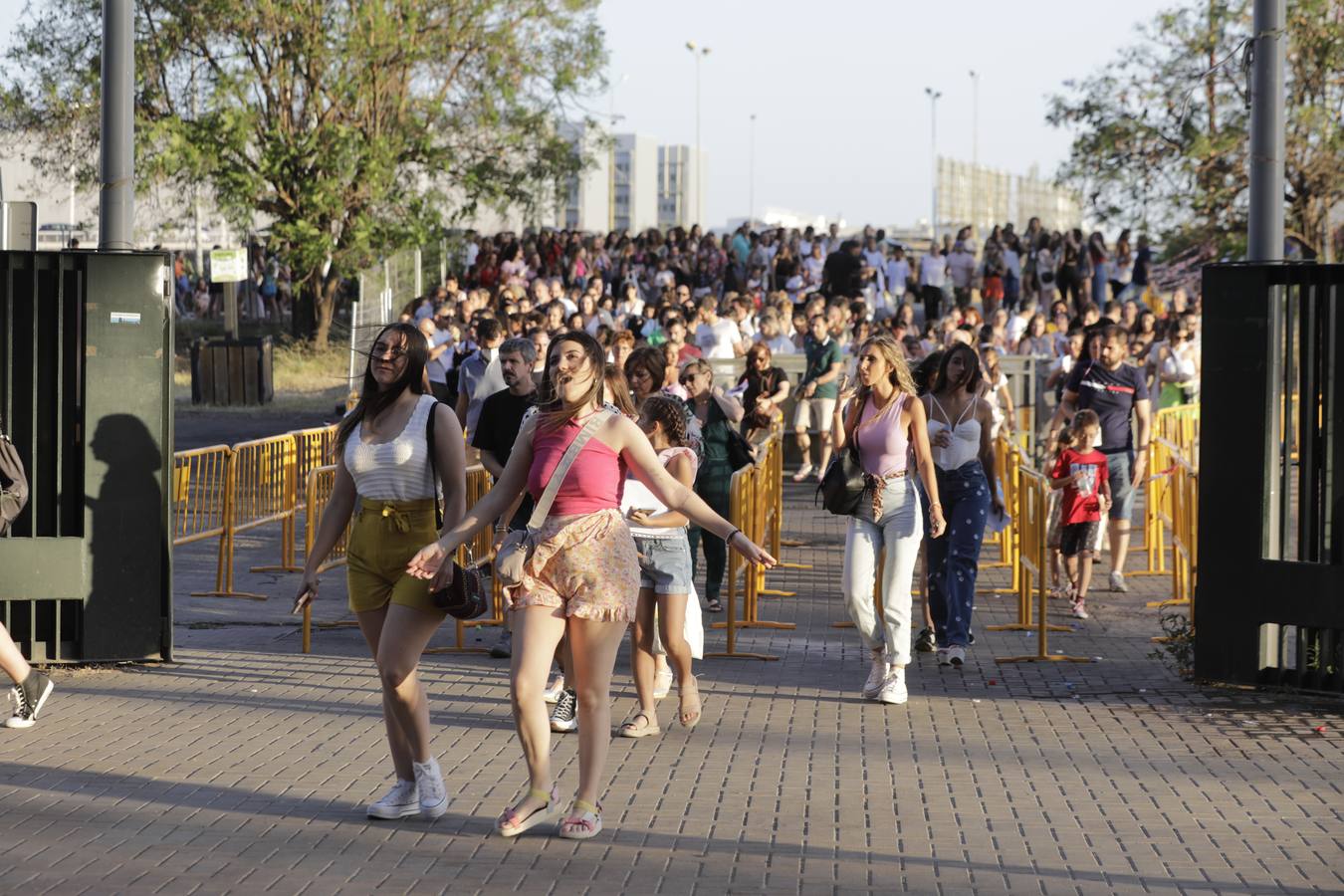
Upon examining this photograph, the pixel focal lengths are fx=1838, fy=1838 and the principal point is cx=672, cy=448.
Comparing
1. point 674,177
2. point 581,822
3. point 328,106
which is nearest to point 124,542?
point 581,822

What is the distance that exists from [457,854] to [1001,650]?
5.07 metres

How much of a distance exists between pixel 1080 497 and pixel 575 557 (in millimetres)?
6104

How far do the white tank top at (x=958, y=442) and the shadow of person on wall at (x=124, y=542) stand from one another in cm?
405

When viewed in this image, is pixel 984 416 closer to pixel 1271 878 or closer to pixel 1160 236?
pixel 1271 878

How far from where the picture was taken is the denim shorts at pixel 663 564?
802 cm

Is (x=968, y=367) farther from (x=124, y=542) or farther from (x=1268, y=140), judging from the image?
(x=124, y=542)

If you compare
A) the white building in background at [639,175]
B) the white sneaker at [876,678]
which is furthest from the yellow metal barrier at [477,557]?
the white building in background at [639,175]

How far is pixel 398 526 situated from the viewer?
6281 mm

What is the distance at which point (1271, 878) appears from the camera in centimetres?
570

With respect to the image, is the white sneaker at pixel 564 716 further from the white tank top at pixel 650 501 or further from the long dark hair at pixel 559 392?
the long dark hair at pixel 559 392

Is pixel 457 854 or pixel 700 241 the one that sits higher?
pixel 700 241

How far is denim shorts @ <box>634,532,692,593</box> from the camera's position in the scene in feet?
26.3

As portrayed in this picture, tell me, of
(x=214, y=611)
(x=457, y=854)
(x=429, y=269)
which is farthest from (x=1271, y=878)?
(x=429, y=269)

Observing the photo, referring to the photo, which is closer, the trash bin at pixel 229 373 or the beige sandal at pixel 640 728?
the beige sandal at pixel 640 728
